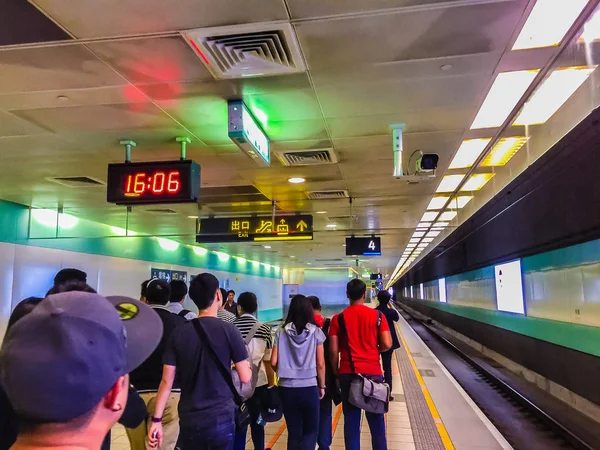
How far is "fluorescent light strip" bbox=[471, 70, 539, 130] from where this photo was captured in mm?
4184

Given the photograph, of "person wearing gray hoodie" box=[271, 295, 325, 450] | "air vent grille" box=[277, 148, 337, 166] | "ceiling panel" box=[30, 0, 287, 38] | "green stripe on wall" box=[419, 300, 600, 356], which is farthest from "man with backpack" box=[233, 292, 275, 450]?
"green stripe on wall" box=[419, 300, 600, 356]

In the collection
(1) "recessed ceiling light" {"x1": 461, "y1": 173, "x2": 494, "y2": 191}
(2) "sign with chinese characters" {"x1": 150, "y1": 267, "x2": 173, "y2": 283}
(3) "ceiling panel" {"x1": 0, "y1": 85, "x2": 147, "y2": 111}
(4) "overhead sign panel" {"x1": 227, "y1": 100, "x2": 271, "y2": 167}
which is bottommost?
(2) "sign with chinese characters" {"x1": 150, "y1": 267, "x2": 173, "y2": 283}

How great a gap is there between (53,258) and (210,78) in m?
8.08

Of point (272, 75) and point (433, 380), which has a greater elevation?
point (272, 75)

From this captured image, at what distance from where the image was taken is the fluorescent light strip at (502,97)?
4.18 meters

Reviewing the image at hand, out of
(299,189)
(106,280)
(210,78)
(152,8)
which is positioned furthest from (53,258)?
(152,8)

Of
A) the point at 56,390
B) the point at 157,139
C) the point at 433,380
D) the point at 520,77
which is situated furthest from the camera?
the point at 433,380

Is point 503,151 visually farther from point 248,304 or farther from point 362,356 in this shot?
point 248,304

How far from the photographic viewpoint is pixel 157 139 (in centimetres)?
544

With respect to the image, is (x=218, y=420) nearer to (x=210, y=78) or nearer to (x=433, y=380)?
(x=210, y=78)

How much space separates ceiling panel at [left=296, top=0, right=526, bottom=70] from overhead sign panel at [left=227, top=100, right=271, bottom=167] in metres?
0.91

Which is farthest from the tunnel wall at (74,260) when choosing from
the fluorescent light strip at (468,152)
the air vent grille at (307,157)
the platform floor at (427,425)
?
the fluorescent light strip at (468,152)

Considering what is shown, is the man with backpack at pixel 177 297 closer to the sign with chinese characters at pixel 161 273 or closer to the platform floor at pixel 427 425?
the platform floor at pixel 427 425

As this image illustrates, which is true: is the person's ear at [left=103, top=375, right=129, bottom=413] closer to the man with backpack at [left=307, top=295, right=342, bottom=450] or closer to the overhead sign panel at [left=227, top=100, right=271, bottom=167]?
the man with backpack at [left=307, top=295, right=342, bottom=450]
